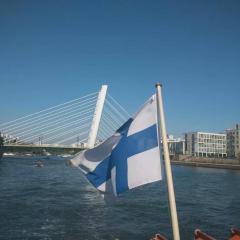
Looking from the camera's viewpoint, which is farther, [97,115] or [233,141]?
[233,141]

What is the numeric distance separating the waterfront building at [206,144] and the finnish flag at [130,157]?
491ft

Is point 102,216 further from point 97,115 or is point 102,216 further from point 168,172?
point 97,115

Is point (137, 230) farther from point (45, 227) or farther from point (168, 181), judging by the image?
point (168, 181)

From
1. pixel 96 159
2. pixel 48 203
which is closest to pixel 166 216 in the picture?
pixel 48 203

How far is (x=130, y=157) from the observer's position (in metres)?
5.46

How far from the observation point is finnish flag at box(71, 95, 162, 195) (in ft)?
17.4

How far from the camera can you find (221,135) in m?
160

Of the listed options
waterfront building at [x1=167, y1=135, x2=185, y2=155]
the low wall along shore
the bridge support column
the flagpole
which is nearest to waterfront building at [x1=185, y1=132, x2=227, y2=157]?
waterfront building at [x1=167, y1=135, x2=185, y2=155]

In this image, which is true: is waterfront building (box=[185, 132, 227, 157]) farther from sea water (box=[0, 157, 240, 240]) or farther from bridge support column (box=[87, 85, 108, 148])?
sea water (box=[0, 157, 240, 240])

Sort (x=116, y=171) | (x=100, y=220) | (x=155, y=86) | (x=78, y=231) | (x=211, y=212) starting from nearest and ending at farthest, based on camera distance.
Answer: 1. (x=155, y=86)
2. (x=116, y=171)
3. (x=78, y=231)
4. (x=100, y=220)
5. (x=211, y=212)

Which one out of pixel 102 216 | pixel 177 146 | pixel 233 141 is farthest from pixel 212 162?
pixel 102 216

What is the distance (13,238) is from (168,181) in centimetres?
1126

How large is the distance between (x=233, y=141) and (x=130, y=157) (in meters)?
139

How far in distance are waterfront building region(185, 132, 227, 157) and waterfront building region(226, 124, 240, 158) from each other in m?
13.0
